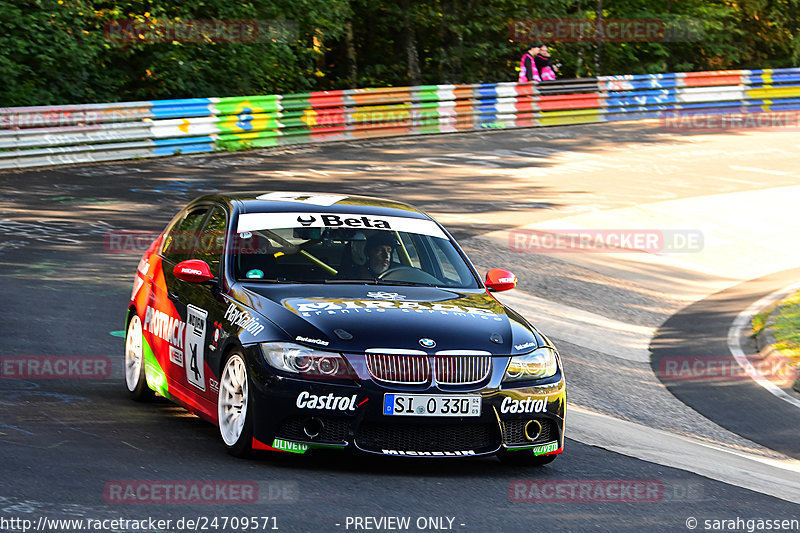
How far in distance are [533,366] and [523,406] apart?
0.87ft

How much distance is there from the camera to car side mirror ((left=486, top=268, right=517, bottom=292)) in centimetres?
816

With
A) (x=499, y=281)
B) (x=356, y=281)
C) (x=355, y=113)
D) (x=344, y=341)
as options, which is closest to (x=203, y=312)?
(x=356, y=281)

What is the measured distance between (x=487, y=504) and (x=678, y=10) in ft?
126

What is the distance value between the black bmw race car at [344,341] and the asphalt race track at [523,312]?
0.26 metres

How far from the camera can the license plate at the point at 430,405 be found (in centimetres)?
668

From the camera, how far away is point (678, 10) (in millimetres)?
42250

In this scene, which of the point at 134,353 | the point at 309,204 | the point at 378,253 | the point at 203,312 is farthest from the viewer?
the point at 134,353
